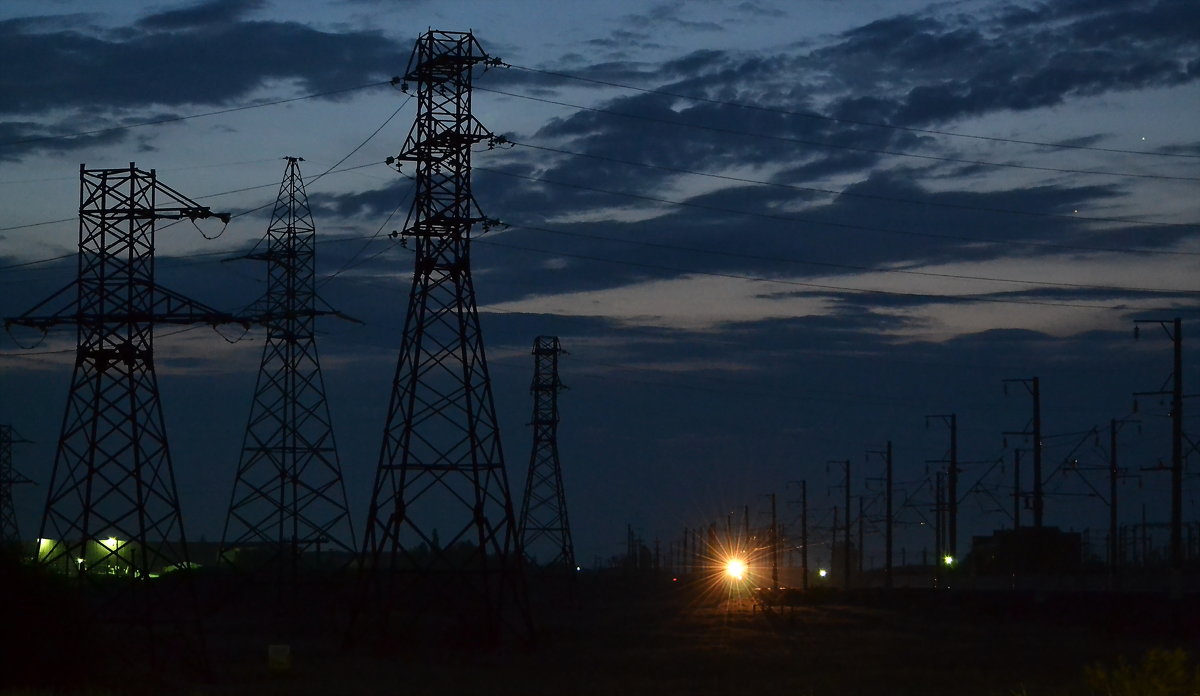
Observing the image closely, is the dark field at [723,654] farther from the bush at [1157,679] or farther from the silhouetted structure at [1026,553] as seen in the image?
the silhouetted structure at [1026,553]

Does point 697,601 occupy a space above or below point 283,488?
A: below

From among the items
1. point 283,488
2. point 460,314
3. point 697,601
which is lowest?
point 697,601

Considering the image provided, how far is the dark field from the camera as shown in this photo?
1404 inches

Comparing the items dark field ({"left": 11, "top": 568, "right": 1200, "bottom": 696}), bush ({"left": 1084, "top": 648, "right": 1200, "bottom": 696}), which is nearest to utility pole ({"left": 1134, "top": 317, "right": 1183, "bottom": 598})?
dark field ({"left": 11, "top": 568, "right": 1200, "bottom": 696})

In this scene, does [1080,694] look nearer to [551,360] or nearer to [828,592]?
[551,360]

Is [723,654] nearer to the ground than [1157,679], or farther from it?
nearer to the ground

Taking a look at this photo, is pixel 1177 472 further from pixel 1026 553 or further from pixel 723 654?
pixel 1026 553

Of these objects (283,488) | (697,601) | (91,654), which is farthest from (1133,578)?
(91,654)

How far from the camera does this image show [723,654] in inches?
2020

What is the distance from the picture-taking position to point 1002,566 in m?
124

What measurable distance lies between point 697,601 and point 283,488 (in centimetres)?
6761

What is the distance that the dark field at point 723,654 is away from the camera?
35656 millimetres

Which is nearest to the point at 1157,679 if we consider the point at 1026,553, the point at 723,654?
the point at 723,654

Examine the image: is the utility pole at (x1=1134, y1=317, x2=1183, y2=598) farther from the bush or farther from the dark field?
the bush
